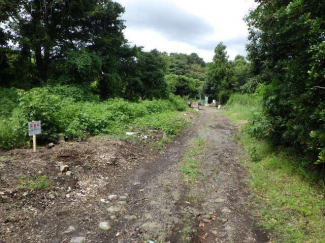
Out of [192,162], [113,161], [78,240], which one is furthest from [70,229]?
[192,162]

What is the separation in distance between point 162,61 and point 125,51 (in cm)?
456

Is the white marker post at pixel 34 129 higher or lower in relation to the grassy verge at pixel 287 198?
higher

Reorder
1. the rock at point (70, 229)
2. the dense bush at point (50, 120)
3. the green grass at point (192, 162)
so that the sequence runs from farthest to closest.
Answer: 1. the dense bush at point (50, 120)
2. the green grass at point (192, 162)
3. the rock at point (70, 229)

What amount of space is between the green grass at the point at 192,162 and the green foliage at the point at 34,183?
2866 millimetres

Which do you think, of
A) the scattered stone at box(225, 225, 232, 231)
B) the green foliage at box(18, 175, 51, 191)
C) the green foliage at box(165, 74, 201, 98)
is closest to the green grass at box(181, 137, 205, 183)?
the scattered stone at box(225, 225, 232, 231)

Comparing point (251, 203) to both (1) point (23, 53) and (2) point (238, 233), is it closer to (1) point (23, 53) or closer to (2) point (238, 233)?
(2) point (238, 233)

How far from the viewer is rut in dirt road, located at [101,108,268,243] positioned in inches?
114

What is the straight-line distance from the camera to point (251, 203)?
381 cm

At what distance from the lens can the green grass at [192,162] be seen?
15.9 ft

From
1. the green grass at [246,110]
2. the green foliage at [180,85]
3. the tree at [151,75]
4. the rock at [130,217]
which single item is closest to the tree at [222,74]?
the green foliage at [180,85]

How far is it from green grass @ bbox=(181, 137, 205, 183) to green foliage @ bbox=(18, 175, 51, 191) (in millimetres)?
2866

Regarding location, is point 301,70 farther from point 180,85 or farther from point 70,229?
point 180,85

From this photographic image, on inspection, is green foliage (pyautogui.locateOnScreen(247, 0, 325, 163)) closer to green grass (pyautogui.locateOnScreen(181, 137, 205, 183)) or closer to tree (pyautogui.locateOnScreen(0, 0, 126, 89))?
green grass (pyautogui.locateOnScreen(181, 137, 205, 183))

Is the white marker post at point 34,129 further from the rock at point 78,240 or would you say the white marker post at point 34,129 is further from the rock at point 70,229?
the rock at point 78,240
